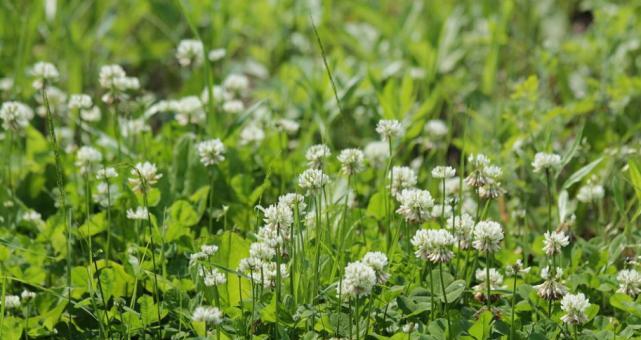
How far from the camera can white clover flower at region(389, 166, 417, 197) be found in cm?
229

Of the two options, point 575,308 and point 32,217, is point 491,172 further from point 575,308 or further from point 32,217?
point 32,217

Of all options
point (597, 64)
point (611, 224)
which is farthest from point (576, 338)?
point (597, 64)

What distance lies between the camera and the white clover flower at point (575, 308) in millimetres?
1877

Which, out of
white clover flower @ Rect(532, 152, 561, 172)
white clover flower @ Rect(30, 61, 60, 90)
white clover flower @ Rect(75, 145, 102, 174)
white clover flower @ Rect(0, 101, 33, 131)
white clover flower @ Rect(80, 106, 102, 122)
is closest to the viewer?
white clover flower @ Rect(532, 152, 561, 172)

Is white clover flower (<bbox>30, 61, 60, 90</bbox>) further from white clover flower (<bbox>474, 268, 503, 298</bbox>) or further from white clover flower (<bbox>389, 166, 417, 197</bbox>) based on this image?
white clover flower (<bbox>474, 268, 503, 298</bbox>)

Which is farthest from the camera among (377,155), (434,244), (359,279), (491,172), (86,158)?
(377,155)

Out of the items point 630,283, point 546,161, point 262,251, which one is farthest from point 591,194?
point 262,251

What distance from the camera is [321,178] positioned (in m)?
2.02

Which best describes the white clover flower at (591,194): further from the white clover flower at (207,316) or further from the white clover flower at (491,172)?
the white clover flower at (207,316)

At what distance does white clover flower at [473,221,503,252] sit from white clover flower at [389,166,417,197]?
1.30 feet

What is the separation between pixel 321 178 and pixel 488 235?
0.38 meters

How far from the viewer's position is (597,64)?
3.84m

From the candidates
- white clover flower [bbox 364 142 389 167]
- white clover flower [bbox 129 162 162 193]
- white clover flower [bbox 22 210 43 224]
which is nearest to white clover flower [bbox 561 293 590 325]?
white clover flower [bbox 129 162 162 193]

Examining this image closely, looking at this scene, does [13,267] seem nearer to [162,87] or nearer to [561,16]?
[162,87]
